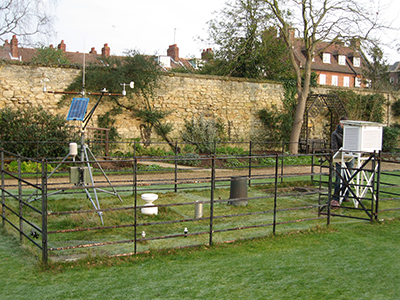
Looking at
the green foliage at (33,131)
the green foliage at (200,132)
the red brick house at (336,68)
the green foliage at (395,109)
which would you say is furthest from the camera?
the red brick house at (336,68)

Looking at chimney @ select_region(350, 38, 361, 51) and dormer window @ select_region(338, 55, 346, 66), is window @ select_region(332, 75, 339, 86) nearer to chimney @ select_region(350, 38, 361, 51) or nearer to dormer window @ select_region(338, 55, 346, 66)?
dormer window @ select_region(338, 55, 346, 66)

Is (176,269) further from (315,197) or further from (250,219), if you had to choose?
(315,197)

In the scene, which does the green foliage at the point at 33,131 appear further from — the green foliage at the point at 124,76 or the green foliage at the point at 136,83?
the green foliage at the point at 124,76

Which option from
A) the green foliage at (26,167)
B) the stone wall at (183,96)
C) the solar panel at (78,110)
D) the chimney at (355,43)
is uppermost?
the chimney at (355,43)

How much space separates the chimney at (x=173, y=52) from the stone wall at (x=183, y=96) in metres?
22.4

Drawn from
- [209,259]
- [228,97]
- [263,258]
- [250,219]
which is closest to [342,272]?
[263,258]

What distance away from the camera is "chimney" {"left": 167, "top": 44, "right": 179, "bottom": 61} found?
132ft

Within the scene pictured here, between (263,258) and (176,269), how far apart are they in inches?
47.8

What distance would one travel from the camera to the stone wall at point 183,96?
14016 mm

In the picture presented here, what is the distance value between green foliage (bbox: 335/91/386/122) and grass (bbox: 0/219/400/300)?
684 inches

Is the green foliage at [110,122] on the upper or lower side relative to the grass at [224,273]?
upper

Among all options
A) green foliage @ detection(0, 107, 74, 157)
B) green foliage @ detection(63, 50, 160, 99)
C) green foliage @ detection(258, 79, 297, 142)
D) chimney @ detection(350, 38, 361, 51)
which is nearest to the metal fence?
green foliage @ detection(0, 107, 74, 157)

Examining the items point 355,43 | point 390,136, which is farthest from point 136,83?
point 390,136

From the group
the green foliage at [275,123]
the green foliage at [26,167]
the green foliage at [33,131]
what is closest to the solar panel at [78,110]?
the green foliage at [26,167]
